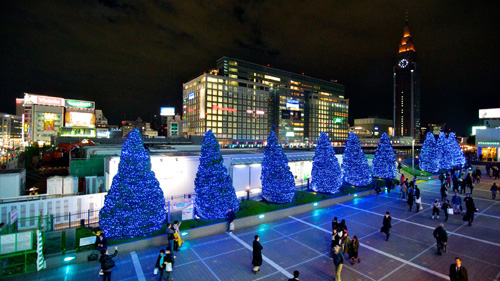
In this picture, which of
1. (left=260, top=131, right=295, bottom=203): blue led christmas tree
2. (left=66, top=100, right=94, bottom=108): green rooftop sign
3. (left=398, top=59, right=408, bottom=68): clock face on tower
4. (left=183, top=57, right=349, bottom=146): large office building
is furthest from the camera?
(left=398, top=59, right=408, bottom=68): clock face on tower

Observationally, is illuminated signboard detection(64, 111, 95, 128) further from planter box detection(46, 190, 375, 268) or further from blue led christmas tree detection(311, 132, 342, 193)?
planter box detection(46, 190, 375, 268)

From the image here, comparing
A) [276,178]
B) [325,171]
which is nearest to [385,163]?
[325,171]

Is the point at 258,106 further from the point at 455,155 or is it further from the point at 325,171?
the point at 325,171

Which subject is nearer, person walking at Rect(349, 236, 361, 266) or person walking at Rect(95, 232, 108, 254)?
person walking at Rect(95, 232, 108, 254)

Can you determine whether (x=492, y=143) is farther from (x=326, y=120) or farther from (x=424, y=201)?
(x=326, y=120)

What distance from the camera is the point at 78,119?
257 feet

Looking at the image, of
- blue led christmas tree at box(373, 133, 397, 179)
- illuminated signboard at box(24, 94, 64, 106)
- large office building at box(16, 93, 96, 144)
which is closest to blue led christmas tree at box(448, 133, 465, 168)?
blue led christmas tree at box(373, 133, 397, 179)

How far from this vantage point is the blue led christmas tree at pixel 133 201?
11.5 metres

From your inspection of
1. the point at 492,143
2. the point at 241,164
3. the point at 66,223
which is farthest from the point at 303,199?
the point at 492,143

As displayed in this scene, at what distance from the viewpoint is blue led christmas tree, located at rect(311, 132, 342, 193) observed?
20953 millimetres

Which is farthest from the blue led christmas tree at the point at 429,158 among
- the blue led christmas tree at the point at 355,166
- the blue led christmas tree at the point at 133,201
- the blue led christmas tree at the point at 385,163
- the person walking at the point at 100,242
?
the person walking at the point at 100,242

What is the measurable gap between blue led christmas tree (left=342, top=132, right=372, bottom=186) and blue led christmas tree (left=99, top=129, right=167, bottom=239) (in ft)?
61.9

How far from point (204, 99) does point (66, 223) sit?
85161mm

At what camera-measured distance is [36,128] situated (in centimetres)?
9456
